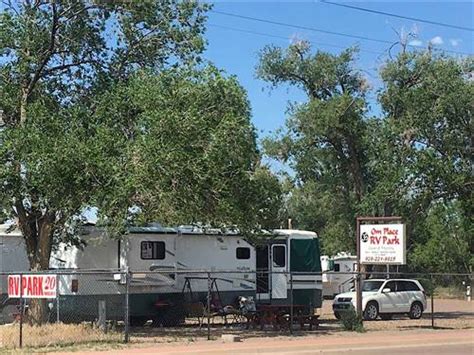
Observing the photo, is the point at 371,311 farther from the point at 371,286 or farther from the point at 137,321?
the point at 137,321

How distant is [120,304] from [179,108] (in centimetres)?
706

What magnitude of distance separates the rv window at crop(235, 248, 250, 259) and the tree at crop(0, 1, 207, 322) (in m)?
6.13

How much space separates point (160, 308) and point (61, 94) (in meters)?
7.10

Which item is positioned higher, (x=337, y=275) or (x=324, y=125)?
(x=324, y=125)

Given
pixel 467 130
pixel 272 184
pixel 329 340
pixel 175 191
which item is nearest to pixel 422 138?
pixel 467 130

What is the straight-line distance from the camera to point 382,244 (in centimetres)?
2498

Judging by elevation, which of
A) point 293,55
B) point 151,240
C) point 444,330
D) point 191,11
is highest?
point 293,55

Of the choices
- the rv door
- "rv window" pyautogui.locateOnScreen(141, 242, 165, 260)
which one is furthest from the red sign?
the rv door

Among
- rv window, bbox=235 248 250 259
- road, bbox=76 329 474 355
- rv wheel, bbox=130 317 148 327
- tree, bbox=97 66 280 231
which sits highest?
tree, bbox=97 66 280 231

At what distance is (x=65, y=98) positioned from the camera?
851 inches

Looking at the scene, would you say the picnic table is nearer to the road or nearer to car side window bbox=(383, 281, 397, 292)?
the road

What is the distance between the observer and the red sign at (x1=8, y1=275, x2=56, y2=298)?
1720 centimetres

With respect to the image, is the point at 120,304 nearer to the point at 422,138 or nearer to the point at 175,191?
the point at 175,191

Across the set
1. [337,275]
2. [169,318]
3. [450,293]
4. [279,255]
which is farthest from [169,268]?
[450,293]
